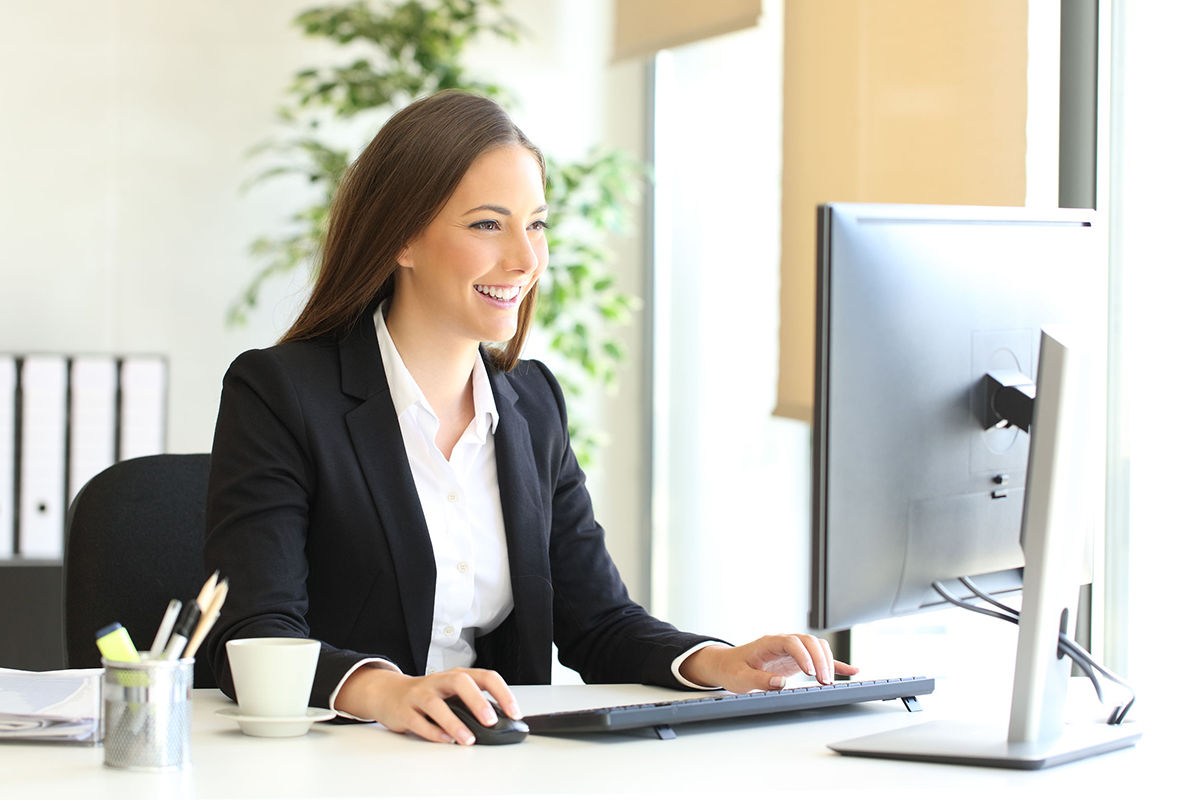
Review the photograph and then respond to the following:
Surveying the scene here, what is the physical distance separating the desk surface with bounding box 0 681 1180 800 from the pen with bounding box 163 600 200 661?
9cm

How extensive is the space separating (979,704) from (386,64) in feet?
9.35

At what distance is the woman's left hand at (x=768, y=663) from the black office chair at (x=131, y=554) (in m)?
0.63

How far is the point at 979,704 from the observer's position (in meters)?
1.28

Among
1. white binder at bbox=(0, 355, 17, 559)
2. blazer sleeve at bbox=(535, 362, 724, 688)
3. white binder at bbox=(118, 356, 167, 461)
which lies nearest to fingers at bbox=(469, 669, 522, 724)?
blazer sleeve at bbox=(535, 362, 724, 688)

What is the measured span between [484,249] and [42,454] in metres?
1.65

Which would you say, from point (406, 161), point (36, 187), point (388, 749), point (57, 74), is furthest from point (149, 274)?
point (388, 749)

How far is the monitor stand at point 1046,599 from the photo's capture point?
1.03 metres

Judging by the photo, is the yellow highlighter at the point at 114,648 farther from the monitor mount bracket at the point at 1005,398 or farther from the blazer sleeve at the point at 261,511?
the monitor mount bracket at the point at 1005,398

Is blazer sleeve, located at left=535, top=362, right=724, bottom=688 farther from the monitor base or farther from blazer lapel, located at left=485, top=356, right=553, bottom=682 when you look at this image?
the monitor base

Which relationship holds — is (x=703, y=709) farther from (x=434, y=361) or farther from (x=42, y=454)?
(x=42, y=454)

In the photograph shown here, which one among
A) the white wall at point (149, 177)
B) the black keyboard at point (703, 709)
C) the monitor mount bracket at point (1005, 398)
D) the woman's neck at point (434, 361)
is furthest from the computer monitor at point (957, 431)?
the white wall at point (149, 177)

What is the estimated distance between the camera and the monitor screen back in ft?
3.47

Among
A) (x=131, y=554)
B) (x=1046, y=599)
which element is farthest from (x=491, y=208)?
(x=1046, y=599)

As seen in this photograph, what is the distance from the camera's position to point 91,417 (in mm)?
2814
